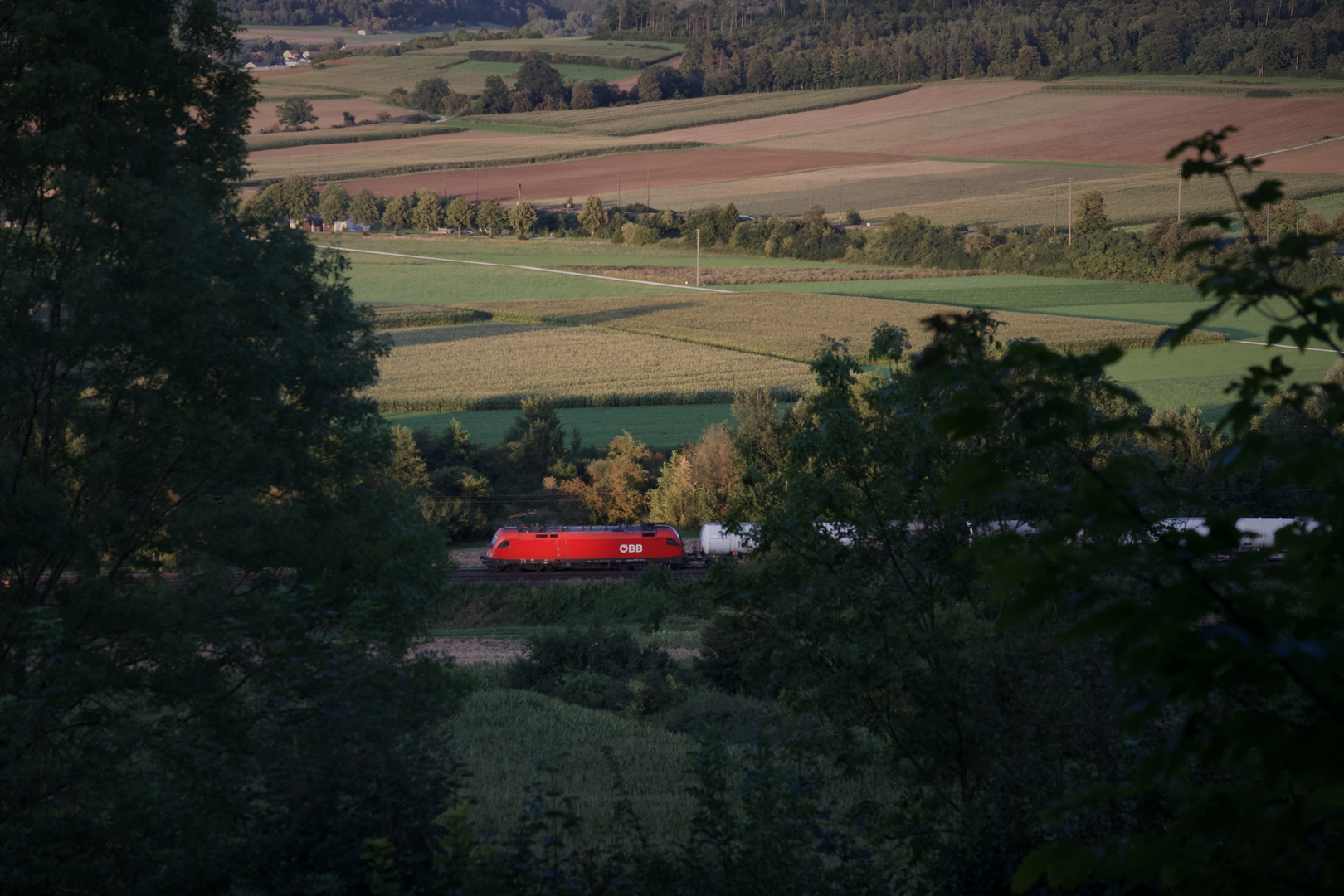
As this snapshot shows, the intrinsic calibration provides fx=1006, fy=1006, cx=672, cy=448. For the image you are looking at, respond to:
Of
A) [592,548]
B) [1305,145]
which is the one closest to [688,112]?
[1305,145]

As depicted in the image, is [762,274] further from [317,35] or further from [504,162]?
[317,35]

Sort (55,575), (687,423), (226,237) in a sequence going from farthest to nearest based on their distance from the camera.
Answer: (687,423)
(226,237)
(55,575)

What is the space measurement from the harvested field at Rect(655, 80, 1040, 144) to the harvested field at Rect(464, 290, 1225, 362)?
4950cm

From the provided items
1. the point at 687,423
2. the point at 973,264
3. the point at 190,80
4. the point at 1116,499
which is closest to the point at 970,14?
the point at 973,264

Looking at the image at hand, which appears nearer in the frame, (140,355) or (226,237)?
(140,355)

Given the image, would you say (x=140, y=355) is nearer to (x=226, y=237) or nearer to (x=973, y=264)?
(x=226, y=237)

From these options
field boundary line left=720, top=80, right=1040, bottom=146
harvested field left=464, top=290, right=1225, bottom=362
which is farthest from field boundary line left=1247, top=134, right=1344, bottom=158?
field boundary line left=720, top=80, right=1040, bottom=146

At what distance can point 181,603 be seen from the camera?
13500 mm

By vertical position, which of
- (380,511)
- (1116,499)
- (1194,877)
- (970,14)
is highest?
(970,14)

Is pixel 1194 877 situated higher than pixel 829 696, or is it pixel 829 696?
pixel 1194 877

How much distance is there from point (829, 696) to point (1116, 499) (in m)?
7.61

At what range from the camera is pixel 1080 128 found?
11100 centimetres

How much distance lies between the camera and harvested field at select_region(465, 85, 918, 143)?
131875mm

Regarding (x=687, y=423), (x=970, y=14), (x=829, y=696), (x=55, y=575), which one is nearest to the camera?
(x=829, y=696)
